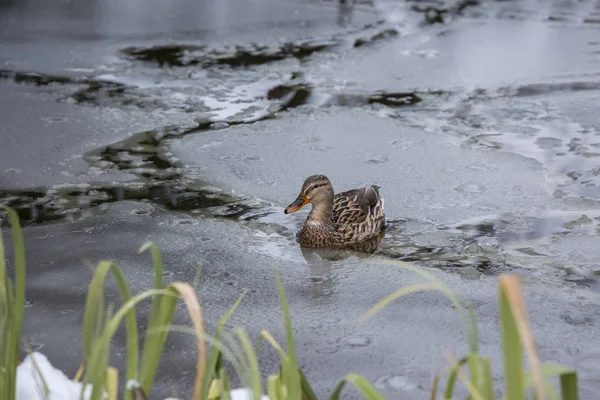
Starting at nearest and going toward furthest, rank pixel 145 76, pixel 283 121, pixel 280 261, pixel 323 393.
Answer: pixel 323 393
pixel 280 261
pixel 283 121
pixel 145 76

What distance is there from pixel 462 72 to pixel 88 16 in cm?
471

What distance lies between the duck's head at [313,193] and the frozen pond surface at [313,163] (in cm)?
19

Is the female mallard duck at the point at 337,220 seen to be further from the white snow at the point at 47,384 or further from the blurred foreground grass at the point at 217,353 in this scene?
the blurred foreground grass at the point at 217,353

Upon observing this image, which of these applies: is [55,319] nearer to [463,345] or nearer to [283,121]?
[463,345]

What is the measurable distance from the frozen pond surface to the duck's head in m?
0.19

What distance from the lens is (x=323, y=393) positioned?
3191 mm

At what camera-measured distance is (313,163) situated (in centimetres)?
609

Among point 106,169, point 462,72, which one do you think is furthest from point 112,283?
point 462,72

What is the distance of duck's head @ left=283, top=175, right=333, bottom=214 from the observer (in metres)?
4.89

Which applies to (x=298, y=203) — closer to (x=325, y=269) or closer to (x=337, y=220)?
(x=337, y=220)

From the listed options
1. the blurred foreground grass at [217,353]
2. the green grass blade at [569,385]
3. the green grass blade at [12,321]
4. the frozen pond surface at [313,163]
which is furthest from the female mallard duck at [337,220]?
the green grass blade at [569,385]

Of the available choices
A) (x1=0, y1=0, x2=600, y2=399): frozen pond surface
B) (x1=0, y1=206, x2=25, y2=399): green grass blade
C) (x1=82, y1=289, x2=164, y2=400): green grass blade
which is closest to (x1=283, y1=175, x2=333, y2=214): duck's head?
(x1=0, y1=0, x2=600, y2=399): frozen pond surface

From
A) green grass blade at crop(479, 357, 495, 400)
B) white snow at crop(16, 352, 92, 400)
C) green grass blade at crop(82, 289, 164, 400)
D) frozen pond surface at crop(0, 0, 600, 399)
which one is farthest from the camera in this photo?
frozen pond surface at crop(0, 0, 600, 399)

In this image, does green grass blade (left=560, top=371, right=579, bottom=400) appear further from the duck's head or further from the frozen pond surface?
the duck's head
